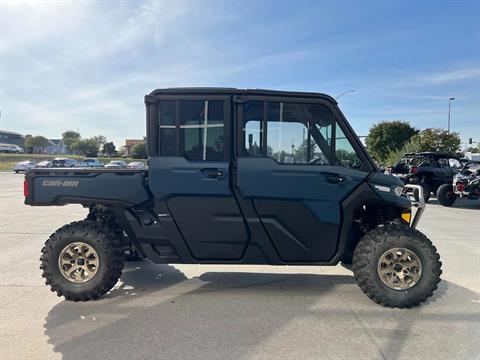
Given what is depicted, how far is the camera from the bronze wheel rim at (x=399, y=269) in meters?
3.85

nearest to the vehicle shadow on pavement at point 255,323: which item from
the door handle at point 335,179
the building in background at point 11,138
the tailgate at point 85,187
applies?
the tailgate at point 85,187

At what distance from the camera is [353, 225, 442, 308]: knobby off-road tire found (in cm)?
Answer: 381

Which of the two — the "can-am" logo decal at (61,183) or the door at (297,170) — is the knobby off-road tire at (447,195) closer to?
the door at (297,170)

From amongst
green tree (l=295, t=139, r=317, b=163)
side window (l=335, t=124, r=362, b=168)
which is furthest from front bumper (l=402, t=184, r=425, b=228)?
green tree (l=295, t=139, r=317, b=163)

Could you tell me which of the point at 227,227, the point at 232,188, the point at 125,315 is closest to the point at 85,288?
the point at 125,315

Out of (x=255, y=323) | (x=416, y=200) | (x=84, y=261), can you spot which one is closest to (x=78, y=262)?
(x=84, y=261)

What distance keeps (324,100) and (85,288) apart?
10.9ft

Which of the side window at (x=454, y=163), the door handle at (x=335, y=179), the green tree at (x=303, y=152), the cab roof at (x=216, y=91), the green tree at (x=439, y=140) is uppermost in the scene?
the green tree at (x=439, y=140)

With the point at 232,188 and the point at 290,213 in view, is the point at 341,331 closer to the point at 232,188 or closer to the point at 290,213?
the point at 290,213

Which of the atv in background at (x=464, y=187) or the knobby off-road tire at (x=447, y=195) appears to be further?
the knobby off-road tire at (x=447, y=195)

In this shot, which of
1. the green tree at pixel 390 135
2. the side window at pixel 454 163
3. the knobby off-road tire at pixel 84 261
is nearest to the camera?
the knobby off-road tire at pixel 84 261

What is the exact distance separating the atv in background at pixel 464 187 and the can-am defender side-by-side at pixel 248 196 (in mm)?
9534

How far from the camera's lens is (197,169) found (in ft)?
12.5

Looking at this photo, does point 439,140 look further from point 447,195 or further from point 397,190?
point 397,190
